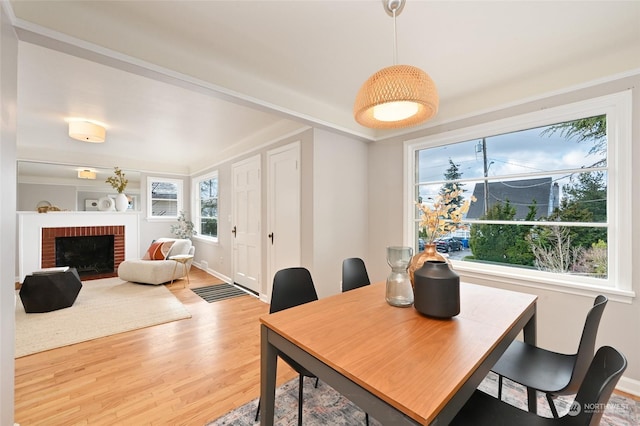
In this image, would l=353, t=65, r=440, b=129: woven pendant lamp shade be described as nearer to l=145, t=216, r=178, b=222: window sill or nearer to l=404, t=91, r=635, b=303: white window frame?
l=404, t=91, r=635, b=303: white window frame

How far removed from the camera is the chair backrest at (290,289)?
168cm

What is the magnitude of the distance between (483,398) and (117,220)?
22.1ft

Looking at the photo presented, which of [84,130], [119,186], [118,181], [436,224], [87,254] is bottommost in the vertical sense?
[87,254]

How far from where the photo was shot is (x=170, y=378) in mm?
2020

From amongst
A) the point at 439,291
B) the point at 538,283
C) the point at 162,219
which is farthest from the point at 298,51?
the point at 162,219

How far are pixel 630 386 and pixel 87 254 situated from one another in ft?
26.6

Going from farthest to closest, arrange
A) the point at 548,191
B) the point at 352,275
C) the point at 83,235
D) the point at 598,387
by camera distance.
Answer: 1. the point at 83,235
2. the point at 548,191
3. the point at 352,275
4. the point at 598,387

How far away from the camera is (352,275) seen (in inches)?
85.2

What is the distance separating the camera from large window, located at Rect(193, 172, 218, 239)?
18.4 feet

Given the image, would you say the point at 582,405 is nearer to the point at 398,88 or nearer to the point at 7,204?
the point at 398,88

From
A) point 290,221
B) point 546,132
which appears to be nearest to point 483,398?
point 546,132

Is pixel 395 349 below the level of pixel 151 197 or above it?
below

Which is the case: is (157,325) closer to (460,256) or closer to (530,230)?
(460,256)

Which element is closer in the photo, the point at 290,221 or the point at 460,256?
the point at 460,256
